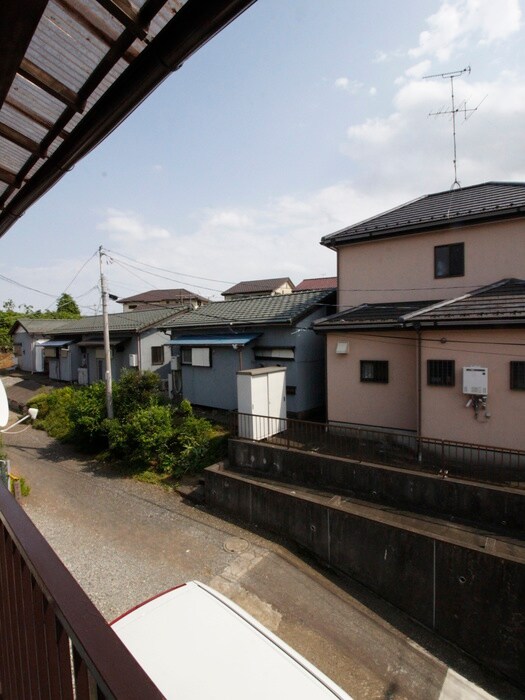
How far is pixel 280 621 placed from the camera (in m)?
6.36

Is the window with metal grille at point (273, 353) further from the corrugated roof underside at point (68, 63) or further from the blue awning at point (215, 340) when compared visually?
the corrugated roof underside at point (68, 63)

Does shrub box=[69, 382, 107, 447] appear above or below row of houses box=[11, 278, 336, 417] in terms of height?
below

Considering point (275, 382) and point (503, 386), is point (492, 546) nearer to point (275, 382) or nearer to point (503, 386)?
point (503, 386)

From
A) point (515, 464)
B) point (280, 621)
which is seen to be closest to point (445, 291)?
point (515, 464)

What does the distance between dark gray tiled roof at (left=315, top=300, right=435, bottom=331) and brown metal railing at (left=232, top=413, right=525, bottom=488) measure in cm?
297

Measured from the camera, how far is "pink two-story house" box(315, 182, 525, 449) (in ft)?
29.2

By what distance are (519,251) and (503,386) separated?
14.0ft

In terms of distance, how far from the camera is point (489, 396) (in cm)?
895

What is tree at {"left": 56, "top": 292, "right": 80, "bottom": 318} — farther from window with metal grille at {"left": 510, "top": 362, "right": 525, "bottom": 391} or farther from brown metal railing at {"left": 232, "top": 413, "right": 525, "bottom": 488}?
window with metal grille at {"left": 510, "top": 362, "right": 525, "bottom": 391}

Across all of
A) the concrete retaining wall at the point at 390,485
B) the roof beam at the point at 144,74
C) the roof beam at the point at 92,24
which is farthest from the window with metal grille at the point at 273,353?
the roof beam at the point at 92,24

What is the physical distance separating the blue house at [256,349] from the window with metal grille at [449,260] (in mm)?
3969

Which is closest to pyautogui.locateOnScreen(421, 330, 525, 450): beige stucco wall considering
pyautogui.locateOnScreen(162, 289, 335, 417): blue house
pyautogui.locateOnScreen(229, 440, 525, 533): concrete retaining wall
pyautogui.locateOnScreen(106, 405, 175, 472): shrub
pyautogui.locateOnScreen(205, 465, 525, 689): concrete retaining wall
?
pyautogui.locateOnScreen(229, 440, 525, 533): concrete retaining wall

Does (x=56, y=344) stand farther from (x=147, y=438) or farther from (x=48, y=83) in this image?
(x=48, y=83)

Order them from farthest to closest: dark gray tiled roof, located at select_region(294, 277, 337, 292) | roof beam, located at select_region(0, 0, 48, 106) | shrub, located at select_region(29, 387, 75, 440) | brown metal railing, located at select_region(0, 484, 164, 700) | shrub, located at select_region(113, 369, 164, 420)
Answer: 1. dark gray tiled roof, located at select_region(294, 277, 337, 292)
2. shrub, located at select_region(29, 387, 75, 440)
3. shrub, located at select_region(113, 369, 164, 420)
4. roof beam, located at select_region(0, 0, 48, 106)
5. brown metal railing, located at select_region(0, 484, 164, 700)
